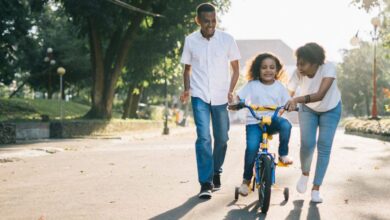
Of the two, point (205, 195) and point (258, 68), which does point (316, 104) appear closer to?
point (258, 68)

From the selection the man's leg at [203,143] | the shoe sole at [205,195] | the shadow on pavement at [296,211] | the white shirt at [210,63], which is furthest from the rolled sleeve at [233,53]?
the shadow on pavement at [296,211]

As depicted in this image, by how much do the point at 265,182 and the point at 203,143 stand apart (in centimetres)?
147

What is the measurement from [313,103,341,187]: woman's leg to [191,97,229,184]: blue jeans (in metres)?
1.12

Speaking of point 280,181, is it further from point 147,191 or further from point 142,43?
A: point 142,43

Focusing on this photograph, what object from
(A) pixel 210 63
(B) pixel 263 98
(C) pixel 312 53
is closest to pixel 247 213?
(B) pixel 263 98

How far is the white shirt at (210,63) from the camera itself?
6.88 meters

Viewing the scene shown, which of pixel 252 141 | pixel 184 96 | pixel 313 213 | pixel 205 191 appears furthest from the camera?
pixel 184 96

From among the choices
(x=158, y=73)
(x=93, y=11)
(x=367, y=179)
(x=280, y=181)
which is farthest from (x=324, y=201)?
(x=158, y=73)

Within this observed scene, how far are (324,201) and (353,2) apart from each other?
1773cm

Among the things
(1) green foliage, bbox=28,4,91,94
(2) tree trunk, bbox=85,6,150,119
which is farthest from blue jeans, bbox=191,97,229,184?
(1) green foliage, bbox=28,4,91,94

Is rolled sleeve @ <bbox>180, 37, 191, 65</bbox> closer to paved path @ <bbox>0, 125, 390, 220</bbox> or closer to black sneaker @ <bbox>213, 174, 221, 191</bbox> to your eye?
black sneaker @ <bbox>213, 174, 221, 191</bbox>

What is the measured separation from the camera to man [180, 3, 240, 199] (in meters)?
6.80

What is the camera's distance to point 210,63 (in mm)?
6930

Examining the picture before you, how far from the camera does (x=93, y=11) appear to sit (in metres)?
21.8
